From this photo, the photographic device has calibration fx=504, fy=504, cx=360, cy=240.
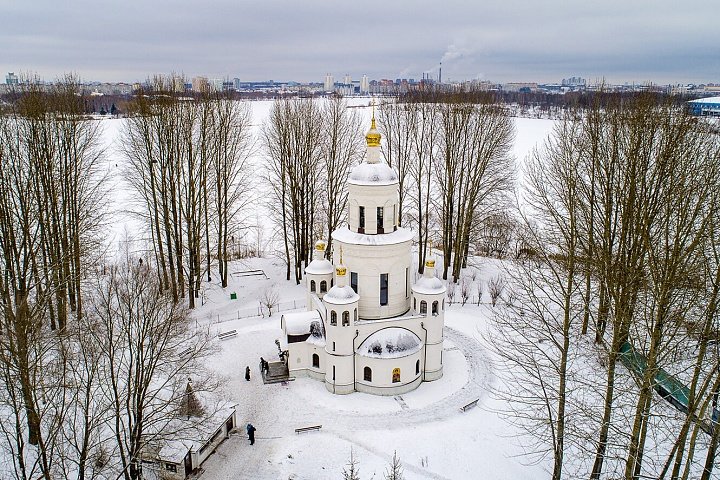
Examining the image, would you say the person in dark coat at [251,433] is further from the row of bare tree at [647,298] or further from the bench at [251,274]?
the bench at [251,274]

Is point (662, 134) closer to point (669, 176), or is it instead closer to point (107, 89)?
point (669, 176)

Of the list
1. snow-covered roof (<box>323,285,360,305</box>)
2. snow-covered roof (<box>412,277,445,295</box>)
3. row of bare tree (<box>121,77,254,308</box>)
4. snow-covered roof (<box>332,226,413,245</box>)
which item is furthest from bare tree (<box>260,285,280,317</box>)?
snow-covered roof (<box>412,277,445,295</box>)

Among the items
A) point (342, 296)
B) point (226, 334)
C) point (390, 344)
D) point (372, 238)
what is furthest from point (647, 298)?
point (226, 334)

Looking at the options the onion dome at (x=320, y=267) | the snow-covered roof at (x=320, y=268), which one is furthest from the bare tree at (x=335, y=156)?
the snow-covered roof at (x=320, y=268)

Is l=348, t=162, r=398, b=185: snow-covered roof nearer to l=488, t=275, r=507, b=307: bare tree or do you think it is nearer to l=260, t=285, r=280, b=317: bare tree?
l=260, t=285, r=280, b=317: bare tree

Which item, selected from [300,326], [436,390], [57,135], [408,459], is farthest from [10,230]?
[436,390]

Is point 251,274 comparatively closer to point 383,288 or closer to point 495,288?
point 383,288
